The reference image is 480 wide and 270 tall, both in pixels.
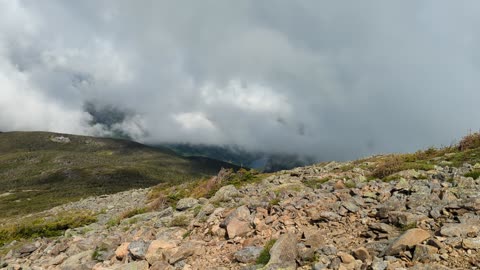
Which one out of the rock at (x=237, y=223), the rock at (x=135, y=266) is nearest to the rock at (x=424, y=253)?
the rock at (x=237, y=223)

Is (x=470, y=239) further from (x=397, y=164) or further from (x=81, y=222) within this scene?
(x=81, y=222)

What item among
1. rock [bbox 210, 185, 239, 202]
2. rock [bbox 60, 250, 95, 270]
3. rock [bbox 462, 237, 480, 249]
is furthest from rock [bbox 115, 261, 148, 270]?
rock [bbox 462, 237, 480, 249]

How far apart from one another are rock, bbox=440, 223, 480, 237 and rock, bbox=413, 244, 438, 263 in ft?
2.58

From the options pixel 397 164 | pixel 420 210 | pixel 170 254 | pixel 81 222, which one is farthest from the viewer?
pixel 81 222

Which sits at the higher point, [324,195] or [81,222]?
[324,195]

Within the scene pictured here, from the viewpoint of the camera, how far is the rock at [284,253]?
9516 mm

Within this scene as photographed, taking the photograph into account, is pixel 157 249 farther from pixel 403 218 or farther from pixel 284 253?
pixel 403 218

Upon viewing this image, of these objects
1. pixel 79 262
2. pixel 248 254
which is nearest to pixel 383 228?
pixel 248 254

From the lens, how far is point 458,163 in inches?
711

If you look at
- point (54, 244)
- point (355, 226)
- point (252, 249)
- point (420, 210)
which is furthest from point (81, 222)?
point (420, 210)

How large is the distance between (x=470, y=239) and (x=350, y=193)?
5.80m

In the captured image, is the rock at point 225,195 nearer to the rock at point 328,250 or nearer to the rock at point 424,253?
the rock at point 328,250

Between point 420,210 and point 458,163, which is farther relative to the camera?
point 458,163

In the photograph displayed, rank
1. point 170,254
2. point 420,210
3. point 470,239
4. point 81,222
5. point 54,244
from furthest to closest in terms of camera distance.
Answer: point 81,222, point 54,244, point 170,254, point 420,210, point 470,239
